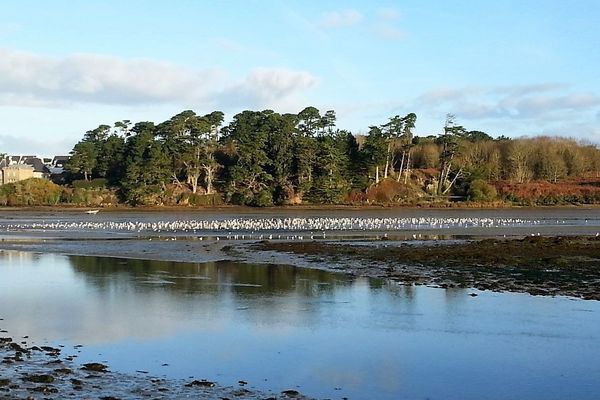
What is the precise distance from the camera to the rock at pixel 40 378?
416 inches

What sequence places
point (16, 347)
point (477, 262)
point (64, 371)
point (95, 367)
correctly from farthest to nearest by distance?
point (477, 262), point (16, 347), point (95, 367), point (64, 371)

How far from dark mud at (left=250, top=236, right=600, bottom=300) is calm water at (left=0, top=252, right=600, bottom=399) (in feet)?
6.62

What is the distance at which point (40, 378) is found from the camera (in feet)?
35.0

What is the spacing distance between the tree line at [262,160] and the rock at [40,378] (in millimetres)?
82066

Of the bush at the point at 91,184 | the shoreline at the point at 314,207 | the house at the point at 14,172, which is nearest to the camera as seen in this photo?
the shoreline at the point at 314,207

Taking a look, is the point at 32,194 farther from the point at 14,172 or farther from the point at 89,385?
the point at 89,385

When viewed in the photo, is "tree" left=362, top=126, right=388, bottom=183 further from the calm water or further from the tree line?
the calm water

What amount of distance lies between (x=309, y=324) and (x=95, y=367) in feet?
17.3

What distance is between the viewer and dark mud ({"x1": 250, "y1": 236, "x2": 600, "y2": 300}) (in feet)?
71.8

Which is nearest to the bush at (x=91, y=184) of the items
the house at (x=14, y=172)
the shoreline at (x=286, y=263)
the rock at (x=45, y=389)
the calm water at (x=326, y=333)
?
the house at (x=14, y=172)

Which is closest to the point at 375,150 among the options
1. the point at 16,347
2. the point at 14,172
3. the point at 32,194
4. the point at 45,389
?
the point at 32,194

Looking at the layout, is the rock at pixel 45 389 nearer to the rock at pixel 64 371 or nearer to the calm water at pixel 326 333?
the rock at pixel 64 371

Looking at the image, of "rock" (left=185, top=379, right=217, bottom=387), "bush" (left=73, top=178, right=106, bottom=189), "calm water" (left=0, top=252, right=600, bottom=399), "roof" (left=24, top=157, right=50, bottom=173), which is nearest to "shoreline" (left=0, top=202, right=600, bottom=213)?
"bush" (left=73, top=178, right=106, bottom=189)

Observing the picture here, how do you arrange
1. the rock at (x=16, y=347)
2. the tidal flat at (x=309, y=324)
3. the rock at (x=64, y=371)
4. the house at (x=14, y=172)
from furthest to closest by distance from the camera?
1. the house at (x=14, y=172)
2. the rock at (x=16, y=347)
3. the rock at (x=64, y=371)
4. the tidal flat at (x=309, y=324)
